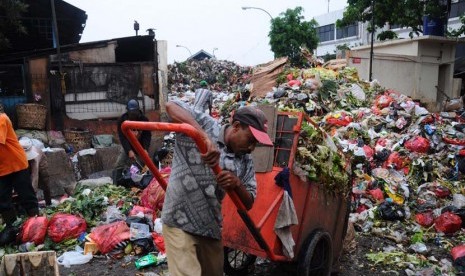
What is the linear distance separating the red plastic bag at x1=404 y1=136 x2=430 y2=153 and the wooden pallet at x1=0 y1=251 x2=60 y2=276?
283 inches

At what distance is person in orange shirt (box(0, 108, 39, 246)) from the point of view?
486 centimetres

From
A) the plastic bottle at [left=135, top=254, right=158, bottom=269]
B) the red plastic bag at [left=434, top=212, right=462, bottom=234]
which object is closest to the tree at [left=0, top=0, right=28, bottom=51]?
the plastic bottle at [left=135, top=254, right=158, bottom=269]

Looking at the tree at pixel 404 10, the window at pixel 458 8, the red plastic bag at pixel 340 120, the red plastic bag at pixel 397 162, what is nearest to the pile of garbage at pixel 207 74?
the tree at pixel 404 10

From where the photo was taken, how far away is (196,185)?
2.35 m

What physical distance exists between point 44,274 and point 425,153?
7.35 metres

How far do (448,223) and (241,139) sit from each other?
4.51 m

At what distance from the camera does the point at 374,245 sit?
531 cm

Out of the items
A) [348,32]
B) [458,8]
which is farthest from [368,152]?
[348,32]

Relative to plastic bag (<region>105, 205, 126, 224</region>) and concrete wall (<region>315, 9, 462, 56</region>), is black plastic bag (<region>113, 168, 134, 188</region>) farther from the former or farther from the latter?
→ concrete wall (<region>315, 9, 462, 56</region>)

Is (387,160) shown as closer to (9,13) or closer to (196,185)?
(196,185)

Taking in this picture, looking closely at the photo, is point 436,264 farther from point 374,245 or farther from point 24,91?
point 24,91

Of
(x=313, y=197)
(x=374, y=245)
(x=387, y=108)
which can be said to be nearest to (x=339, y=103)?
(x=387, y=108)

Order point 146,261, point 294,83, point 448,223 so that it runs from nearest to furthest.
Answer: point 146,261
point 448,223
point 294,83

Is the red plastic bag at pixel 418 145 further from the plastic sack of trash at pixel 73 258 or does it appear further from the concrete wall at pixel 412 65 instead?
the concrete wall at pixel 412 65
